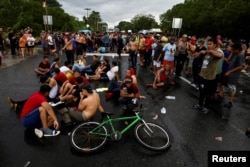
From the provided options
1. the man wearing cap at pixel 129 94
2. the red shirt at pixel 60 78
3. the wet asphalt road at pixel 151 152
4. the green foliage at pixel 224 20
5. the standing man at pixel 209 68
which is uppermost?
the green foliage at pixel 224 20

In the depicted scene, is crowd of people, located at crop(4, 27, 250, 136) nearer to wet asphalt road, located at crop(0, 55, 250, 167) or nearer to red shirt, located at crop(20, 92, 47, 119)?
red shirt, located at crop(20, 92, 47, 119)

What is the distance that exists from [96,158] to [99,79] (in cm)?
650

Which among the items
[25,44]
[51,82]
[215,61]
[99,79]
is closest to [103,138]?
[51,82]

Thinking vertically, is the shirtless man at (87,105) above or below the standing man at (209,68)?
below

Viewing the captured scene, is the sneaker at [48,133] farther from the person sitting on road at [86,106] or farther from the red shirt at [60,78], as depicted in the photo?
the red shirt at [60,78]

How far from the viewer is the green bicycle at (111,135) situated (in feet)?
15.5

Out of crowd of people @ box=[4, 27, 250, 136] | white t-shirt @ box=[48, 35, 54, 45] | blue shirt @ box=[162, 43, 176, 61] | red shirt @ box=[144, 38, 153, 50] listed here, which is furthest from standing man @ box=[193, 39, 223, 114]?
white t-shirt @ box=[48, 35, 54, 45]

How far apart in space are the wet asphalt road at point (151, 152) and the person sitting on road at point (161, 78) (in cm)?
135

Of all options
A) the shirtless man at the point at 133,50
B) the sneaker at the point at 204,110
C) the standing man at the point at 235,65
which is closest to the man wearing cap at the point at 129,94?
the sneaker at the point at 204,110

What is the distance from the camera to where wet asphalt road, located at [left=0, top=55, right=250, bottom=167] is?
4320mm

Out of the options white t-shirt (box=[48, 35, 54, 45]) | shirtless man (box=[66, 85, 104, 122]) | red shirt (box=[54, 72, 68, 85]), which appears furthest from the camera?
white t-shirt (box=[48, 35, 54, 45])

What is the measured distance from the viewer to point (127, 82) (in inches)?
266

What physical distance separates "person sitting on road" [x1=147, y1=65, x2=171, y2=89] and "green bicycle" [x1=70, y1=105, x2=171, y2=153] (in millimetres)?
4700

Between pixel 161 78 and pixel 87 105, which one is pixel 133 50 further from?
pixel 87 105
